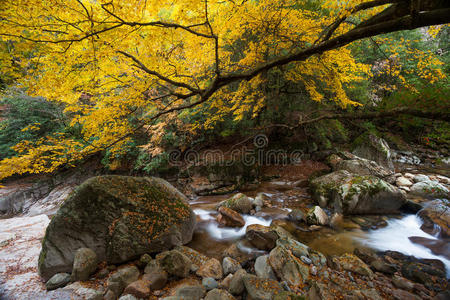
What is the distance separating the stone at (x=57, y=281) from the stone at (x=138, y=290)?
3.53 ft

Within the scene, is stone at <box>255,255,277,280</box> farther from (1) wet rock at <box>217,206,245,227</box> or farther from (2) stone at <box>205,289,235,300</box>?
(1) wet rock at <box>217,206,245,227</box>

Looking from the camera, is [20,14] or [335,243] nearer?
[20,14]

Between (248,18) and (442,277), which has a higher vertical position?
(248,18)

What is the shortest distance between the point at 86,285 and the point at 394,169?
12.6 metres

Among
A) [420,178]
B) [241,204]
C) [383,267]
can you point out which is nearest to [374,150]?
[420,178]

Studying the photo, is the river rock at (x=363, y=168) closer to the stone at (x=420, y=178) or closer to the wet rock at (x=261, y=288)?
the stone at (x=420, y=178)

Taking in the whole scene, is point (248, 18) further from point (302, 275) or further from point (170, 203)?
point (302, 275)

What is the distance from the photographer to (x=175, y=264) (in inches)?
123

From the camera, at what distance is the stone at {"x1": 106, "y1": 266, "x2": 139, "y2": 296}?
2.65 m

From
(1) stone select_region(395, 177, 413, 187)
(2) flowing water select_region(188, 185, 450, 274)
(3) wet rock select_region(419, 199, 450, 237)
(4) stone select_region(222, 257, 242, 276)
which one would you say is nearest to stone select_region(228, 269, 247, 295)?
(4) stone select_region(222, 257, 242, 276)

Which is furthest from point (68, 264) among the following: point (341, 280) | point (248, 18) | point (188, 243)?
point (248, 18)

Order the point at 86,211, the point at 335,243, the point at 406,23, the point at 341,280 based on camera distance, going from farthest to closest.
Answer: the point at 335,243 < the point at 86,211 < the point at 341,280 < the point at 406,23

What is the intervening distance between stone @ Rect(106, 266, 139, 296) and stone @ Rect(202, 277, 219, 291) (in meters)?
1.19

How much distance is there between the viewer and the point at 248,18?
5441 millimetres
